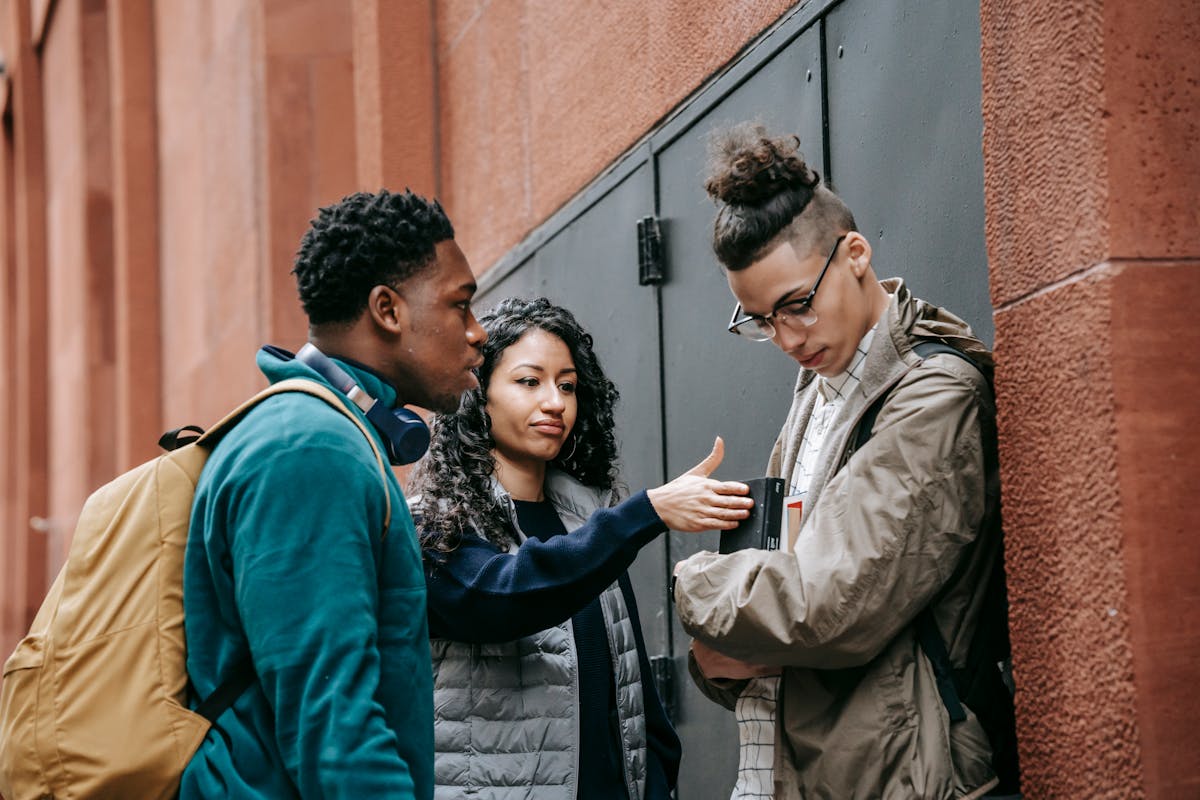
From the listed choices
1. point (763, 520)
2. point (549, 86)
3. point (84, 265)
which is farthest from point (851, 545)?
point (84, 265)

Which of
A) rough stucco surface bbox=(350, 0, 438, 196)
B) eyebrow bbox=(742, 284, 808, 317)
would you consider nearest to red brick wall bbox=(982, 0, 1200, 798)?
eyebrow bbox=(742, 284, 808, 317)

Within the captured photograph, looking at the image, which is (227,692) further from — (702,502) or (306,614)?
(702,502)

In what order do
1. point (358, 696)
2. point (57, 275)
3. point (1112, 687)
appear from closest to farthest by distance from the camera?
point (358, 696) < point (1112, 687) < point (57, 275)

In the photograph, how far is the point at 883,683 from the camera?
2805 mm

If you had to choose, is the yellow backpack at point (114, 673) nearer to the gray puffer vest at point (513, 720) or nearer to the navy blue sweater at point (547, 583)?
the navy blue sweater at point (547, 583)

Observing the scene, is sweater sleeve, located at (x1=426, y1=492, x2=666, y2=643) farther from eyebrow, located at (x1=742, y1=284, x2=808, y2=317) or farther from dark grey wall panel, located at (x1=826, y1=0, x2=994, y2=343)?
dark grey wall panel, located at (x1=826, y1=0, x2=994, y2=343)

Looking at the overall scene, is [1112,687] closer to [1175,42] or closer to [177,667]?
[1175,42]

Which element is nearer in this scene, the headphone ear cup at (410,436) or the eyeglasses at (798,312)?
the headphone ear cup at (410,436)

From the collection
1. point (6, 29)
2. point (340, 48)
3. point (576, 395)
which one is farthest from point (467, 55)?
point (6, 29)

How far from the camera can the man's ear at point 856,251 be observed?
120 inches

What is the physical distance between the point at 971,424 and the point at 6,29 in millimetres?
24815

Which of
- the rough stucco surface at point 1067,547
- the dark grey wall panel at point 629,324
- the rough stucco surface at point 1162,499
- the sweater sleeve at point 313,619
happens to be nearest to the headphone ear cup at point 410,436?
the sweater sleeve at point 313,619

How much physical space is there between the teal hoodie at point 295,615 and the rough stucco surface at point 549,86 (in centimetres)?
273

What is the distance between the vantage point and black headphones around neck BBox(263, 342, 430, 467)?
2.79m
